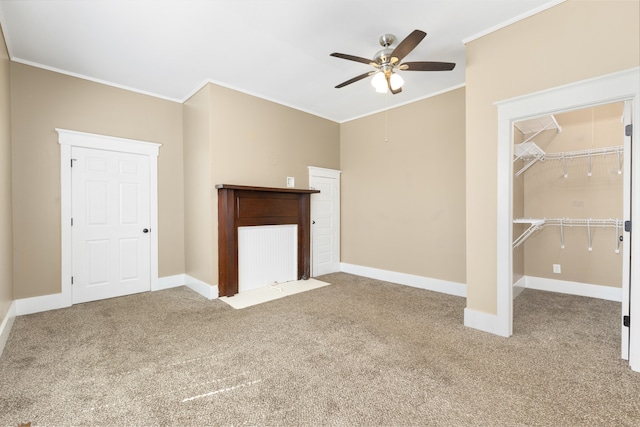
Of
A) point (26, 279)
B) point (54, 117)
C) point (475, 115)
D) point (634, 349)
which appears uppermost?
point (54, 117)

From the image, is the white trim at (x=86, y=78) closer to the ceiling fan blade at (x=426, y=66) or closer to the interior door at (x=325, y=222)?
the interior door at (x=325, y=222)

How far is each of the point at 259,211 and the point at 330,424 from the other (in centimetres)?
311

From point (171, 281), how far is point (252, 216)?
A: 1.64 m

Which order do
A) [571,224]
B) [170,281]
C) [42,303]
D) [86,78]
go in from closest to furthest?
1. [42,303]
2. [86,78]
3. [571,224]
4. [170,281]

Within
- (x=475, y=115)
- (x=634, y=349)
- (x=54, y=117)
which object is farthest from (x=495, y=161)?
(x=54, y=117)

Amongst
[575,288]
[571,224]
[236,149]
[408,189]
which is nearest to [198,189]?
[236,149]

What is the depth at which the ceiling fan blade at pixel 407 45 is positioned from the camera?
2247 mm

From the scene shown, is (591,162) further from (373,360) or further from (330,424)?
(330,424)

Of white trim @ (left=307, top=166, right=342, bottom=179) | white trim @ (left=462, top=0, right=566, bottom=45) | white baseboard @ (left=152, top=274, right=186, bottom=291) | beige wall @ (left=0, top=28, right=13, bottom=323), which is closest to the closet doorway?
white trim @ (left=462, top=0, right=566, bottom=45)

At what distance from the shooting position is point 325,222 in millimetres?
5418

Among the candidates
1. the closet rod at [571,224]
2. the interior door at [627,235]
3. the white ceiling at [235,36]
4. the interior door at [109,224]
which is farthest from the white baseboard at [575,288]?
the interior door at [109,224]

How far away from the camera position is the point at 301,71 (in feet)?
12.0

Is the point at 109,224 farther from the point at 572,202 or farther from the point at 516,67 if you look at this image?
the point at 572,202

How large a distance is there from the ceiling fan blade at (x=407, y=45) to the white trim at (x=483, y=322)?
2502 mm
